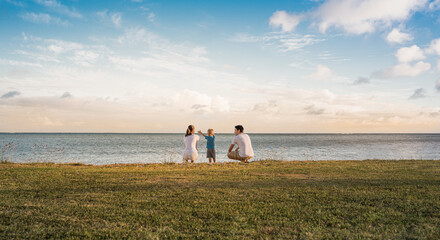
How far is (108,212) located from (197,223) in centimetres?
200

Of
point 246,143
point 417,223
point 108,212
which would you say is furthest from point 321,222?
point 246,143

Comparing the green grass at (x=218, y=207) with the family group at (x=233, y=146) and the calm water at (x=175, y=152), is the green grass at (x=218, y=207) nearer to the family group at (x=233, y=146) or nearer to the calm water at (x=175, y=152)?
the family group at (x=233, y=146)

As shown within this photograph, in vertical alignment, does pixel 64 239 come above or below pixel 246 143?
below

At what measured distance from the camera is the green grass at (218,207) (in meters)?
4.99

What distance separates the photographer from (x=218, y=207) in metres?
6.43

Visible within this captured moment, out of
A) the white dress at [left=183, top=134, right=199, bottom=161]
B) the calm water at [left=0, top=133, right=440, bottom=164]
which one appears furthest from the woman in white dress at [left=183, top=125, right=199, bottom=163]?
the calm water at [left=0, top=133, right=440, bottom=164]

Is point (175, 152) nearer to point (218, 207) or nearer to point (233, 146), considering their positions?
point (233, 146)

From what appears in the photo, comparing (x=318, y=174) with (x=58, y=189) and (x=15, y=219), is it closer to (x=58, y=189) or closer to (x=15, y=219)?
(x=58, y=189)

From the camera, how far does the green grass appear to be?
4986 mm

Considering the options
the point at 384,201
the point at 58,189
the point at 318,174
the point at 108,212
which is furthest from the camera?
the point at 318,174

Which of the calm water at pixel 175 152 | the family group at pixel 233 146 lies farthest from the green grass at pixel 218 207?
the calm water at pixel 175 152

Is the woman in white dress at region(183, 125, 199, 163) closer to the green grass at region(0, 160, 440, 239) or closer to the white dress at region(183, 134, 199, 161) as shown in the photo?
the white dress at region(183, 134, 199, 161)

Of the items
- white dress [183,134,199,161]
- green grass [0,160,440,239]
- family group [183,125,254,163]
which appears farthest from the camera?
white dress [183,134,199,161]

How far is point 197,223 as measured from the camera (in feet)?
17.7
